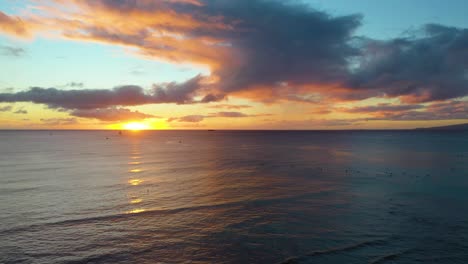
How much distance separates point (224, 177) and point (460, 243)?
45.5 metres

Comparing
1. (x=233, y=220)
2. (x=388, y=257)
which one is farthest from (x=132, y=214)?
(x=388, y=257)

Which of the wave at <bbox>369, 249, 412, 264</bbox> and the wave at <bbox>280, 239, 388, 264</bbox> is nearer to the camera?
the wave at <bbox>369, 249, 412, 264</bbox>

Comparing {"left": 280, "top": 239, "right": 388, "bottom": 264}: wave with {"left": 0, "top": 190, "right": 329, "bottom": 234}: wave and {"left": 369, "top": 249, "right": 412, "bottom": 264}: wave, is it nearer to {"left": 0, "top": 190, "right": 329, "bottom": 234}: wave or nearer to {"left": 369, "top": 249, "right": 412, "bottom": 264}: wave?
{"left": 369, "top": 249, "right": 412, "bottom": 264}: wave

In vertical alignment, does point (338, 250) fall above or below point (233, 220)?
below

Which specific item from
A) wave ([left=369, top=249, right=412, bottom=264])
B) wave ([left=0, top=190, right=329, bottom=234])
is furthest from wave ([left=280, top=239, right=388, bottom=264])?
wave ([left=0, top=190, right=329, bottom=234])

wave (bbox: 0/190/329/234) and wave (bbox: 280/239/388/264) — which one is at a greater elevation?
wave (bbox: 0/190/329/234)

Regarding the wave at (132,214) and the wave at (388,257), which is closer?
the wave at (388,257)

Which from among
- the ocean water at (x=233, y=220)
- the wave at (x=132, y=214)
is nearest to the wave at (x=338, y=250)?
the ocean water at (x=233, y=220)

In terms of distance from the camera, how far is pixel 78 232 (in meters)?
31.4

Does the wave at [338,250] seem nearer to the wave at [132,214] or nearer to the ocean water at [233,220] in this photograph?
the ocean water at [233,220]

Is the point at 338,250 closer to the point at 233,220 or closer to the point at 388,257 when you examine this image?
the point at 388,257

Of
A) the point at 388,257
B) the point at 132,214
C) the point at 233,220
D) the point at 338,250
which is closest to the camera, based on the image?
the point at 388,257

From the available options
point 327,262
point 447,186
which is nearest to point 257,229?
point 327,262

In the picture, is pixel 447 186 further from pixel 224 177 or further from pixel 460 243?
pixel 224 177
